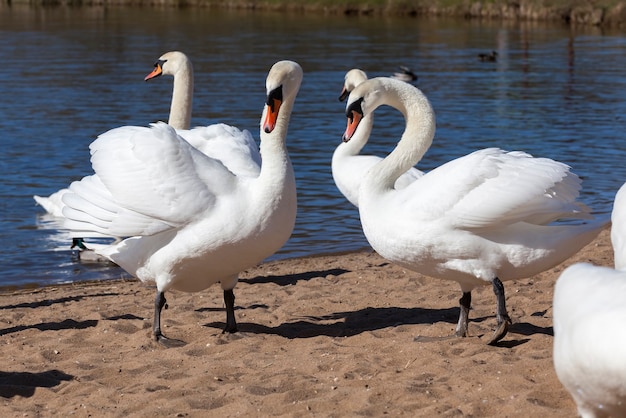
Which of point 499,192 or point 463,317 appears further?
point 463,317

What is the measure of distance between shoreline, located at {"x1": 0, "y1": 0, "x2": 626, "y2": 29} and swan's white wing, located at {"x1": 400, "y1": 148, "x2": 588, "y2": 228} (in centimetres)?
3868

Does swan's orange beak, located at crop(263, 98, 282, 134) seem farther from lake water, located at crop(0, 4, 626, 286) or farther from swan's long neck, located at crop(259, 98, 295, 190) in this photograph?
lake water, located at crop(0, 4, 626, 286)

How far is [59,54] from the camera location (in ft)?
101

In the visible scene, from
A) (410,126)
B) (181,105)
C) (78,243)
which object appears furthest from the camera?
(181,105)

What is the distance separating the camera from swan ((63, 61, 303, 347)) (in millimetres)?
6168

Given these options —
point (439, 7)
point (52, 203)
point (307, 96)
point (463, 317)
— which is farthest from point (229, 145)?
point (439, 7)

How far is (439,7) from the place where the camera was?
4984 centimetres

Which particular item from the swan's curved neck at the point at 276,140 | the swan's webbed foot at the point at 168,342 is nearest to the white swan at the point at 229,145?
the swan's curved neck at the point at 276,140

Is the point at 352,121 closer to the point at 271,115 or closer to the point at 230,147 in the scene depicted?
the point at 271,115

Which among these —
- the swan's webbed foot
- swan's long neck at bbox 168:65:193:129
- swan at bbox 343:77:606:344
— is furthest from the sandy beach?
swan's long neck at bbox 168:65:193:129

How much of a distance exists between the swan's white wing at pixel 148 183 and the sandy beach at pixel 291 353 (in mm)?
746

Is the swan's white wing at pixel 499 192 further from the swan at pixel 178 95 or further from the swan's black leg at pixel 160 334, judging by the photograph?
the swan at pixel 178 95

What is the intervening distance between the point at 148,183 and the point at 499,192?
2.12 metres

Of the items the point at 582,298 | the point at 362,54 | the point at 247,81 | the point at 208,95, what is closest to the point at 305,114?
the point at 208,95
